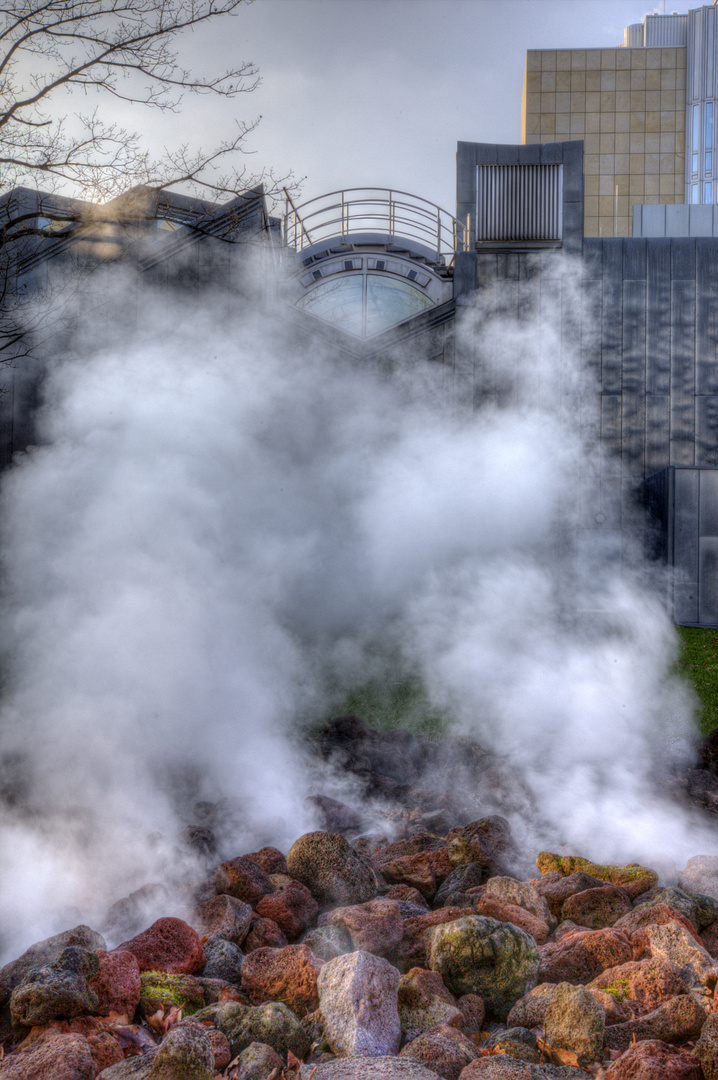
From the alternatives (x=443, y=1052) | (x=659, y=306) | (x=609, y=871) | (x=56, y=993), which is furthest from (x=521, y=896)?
(x=659, y=306)

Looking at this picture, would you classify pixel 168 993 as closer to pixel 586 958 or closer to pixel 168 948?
pixel 168 948

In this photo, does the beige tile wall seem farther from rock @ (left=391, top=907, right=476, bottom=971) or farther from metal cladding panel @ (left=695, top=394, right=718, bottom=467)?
rock @ (left=391, top=907, right=476, bottom=971)

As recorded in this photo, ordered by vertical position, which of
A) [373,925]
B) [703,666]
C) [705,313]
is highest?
[705,313]

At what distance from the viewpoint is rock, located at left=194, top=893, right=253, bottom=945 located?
320 cm

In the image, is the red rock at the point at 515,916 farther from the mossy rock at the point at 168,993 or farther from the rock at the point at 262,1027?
the mossy rock at the point at 168,993

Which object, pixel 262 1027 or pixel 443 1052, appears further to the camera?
pixel 262 1027

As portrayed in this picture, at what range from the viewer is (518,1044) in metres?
2.46

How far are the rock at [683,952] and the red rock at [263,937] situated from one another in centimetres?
152

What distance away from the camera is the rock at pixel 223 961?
298 centimetres

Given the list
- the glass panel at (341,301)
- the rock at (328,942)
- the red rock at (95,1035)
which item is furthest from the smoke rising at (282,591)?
the glass panel at (341,301)

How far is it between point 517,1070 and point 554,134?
39.1 meters

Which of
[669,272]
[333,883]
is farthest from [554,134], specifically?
[333,883]

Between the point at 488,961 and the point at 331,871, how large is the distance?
100cm

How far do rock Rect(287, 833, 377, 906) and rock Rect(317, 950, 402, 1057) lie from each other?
916 mm
